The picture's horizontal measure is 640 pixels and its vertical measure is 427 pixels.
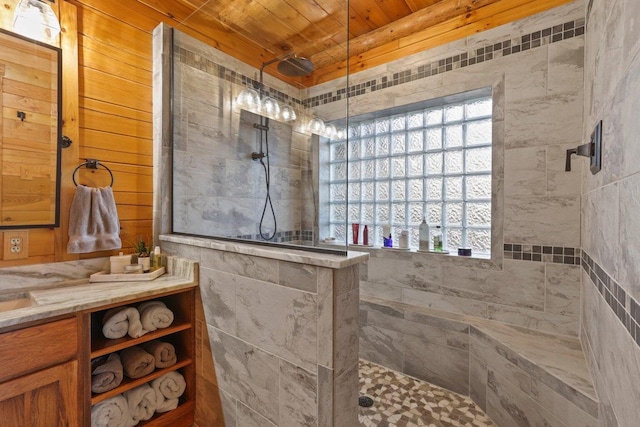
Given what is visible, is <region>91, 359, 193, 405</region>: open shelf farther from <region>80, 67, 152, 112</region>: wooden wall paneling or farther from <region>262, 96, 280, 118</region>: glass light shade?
<region>262, 96, 280, 118</region>: glass light shade

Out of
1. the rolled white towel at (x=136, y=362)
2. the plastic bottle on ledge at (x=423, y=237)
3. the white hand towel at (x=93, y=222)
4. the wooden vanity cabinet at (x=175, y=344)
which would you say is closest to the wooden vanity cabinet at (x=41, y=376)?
the wooden vanity cabinet at (x=175, y=344)

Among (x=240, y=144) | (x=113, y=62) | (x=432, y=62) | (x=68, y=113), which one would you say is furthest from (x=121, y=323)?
(x=432, y=62)

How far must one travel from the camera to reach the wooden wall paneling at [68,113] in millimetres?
1587

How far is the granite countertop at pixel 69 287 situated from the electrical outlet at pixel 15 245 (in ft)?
0.22

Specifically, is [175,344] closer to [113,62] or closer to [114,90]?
[114,90]

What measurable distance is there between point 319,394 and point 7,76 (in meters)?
2.08

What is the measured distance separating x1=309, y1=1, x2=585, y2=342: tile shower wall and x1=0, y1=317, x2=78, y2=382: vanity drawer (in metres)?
1.85

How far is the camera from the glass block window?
6.98ft

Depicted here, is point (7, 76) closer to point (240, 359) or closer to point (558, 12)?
point (240, 359)

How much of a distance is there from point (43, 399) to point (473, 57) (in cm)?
297

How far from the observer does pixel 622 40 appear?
89cm

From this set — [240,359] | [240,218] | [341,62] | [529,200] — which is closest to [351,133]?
[341,62]

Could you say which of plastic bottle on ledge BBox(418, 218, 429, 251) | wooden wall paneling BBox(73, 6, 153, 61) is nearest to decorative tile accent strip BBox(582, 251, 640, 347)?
plastic bottle on ledge BBox(418, 218, 429, 251)

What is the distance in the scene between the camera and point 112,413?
1.36 meters
